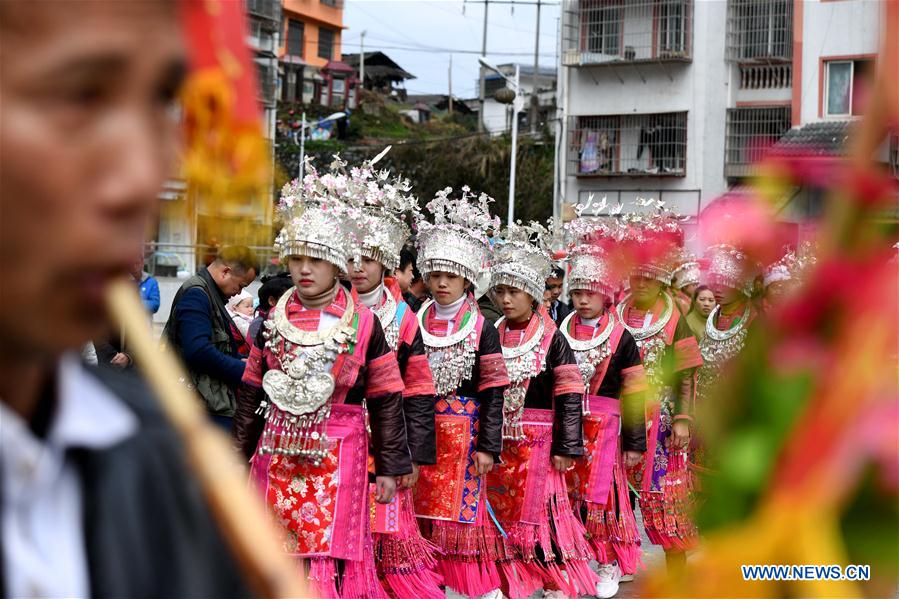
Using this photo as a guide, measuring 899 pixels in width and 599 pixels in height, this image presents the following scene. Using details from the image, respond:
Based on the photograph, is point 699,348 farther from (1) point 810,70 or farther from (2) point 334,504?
(1) point 810,70

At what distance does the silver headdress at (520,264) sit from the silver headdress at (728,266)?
19.6 feet

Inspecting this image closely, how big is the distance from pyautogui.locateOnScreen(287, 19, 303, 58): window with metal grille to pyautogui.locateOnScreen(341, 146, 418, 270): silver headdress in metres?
52.6

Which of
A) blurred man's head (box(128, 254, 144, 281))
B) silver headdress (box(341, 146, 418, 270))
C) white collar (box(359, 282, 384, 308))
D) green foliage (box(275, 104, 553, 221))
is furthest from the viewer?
green foliage (box(275, 104, 553, 221))

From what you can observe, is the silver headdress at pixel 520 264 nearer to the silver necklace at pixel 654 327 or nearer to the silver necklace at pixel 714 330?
the silver necklace at pixel 654 327

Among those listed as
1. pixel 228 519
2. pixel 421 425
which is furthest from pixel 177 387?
pixel 421 425

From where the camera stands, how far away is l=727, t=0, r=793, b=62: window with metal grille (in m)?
29.3

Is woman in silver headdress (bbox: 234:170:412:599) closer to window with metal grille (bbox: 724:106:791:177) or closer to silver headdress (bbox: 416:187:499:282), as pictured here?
silver headdress (bbox: 416:187:499:282)

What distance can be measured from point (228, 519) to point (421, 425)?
5245mm

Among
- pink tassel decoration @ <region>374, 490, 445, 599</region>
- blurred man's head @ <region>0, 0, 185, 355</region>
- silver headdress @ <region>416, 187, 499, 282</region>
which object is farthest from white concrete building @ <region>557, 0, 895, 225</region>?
blurred man's head @ <region>0, 0, 185, 355</region>

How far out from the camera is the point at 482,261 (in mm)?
7836

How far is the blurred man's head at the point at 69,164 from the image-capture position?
3.22ft

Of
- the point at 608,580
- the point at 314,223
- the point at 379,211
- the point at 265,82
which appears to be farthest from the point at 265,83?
the point at 608,580

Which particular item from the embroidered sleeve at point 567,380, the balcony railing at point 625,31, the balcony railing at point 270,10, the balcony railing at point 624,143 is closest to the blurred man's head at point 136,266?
the balcony railing at point 270,10

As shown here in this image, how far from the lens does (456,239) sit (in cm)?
774
